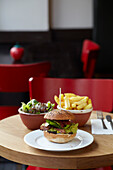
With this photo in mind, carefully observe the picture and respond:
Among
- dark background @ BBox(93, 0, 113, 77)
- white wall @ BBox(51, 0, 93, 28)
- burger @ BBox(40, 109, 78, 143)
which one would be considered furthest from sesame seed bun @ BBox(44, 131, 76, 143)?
dark background @ BBox(93, 0, 113, 77)

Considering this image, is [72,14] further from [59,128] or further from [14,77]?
[59,128]

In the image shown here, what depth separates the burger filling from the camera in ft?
3.90

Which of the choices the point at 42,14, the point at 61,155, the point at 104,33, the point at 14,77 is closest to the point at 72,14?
the point at 42,14

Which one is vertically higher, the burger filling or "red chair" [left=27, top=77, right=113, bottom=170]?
the burger filling

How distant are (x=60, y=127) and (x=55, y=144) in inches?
2.6

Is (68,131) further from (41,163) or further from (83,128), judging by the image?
(83,128)

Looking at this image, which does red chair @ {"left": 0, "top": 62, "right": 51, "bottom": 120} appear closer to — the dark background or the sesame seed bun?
the sesame seed bun

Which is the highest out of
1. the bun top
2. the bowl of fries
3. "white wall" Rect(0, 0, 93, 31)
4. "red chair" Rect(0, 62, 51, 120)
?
"white wall" Rect(0, 0, 93, 31)

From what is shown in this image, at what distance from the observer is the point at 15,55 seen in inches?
143

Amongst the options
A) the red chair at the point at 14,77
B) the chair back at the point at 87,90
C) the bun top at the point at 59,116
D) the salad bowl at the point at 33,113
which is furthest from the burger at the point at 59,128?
the red chair at the point at 14,77

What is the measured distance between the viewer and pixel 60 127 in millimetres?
1200

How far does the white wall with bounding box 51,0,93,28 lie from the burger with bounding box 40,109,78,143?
17.9ft

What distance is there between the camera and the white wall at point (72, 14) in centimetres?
646

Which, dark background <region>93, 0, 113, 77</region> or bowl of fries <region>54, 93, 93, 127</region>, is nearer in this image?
bowl of fries <region>54, 93, 93, 127</region>
